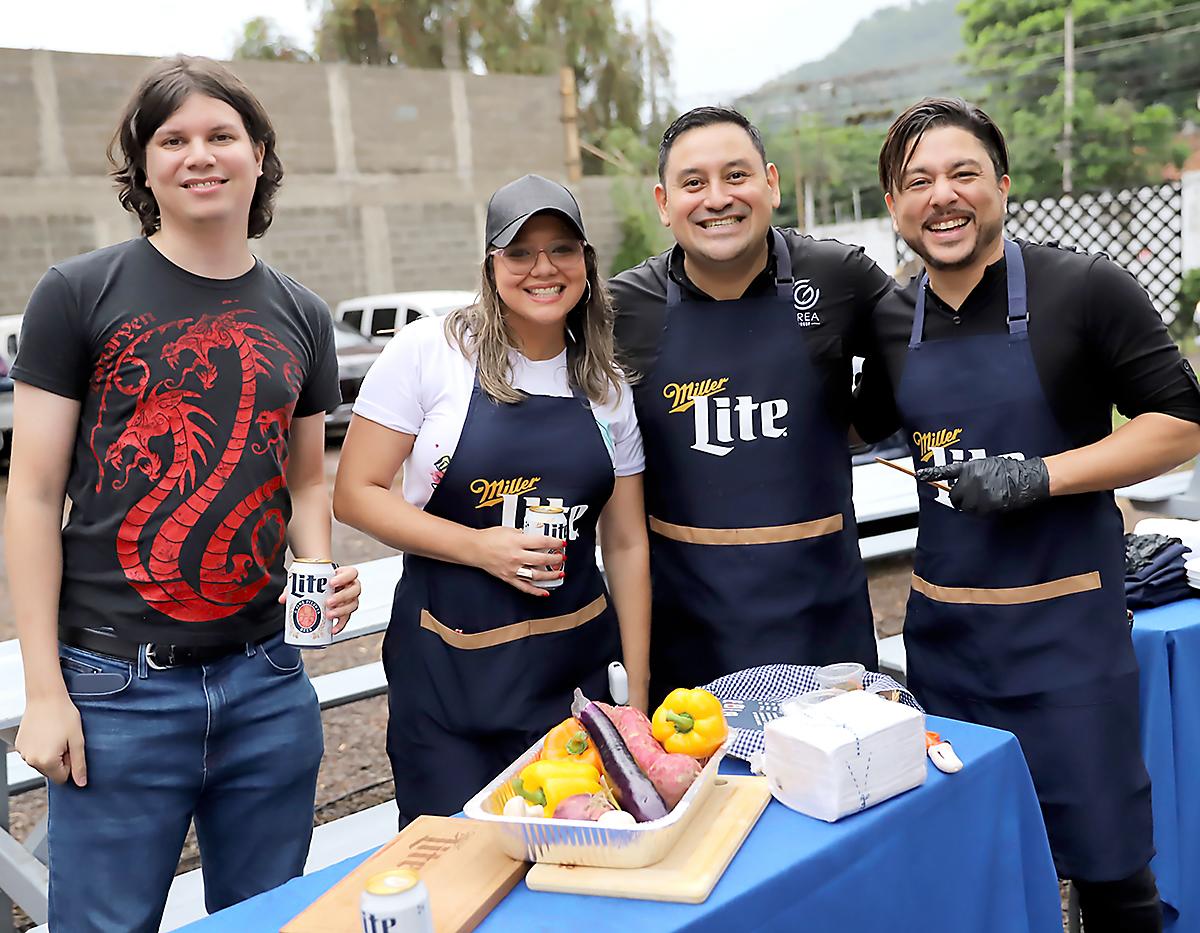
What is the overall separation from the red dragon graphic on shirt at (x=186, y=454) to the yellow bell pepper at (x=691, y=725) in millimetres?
742

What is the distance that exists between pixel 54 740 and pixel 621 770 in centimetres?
89

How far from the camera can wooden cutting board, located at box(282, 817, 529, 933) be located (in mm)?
1426

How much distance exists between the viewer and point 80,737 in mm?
1750

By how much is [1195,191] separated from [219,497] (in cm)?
1399

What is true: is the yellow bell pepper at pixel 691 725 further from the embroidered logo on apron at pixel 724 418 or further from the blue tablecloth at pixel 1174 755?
the blue tablecloth at pixel 1174 755

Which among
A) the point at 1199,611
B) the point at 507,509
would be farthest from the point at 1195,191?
the point at 507,509

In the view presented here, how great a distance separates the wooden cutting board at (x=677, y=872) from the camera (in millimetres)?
1457

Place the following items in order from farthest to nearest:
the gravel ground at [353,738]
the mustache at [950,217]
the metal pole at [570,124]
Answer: the metal pole at [570,124] → the gravel ground at [353,738] → the mustache at [950,217]

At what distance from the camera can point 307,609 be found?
1806mm

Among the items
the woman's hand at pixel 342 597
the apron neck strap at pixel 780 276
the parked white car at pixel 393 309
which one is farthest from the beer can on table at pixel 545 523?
the parked white car at pixel 393 309

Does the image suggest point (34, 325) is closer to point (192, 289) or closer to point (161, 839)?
point (192, 289)

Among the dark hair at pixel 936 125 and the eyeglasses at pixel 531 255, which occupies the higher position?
the dark hair at pixel 936 125

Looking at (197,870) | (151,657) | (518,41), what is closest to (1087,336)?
(151,657)

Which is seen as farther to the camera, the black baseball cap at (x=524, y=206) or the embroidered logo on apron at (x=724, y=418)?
the embroidered logo on apron at (x=724, y=418)
